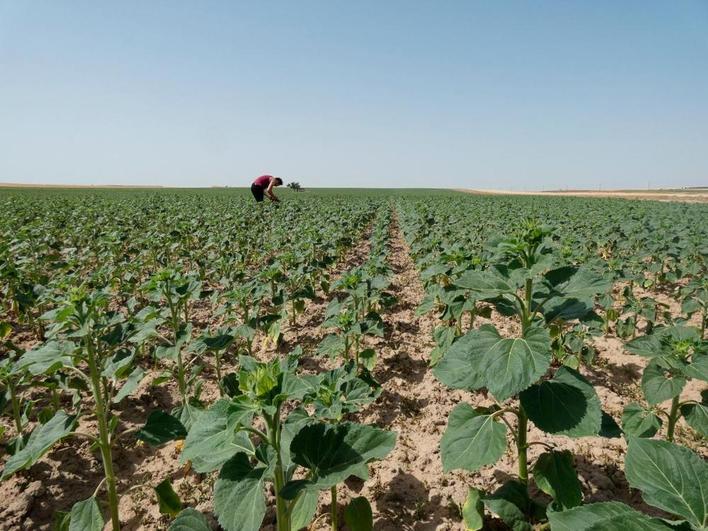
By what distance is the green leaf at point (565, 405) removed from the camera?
1.91m

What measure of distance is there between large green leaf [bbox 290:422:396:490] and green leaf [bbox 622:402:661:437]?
6.70 ft

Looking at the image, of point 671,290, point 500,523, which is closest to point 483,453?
point 500,523

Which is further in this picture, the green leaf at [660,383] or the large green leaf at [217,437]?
the green leaf at [660,383]

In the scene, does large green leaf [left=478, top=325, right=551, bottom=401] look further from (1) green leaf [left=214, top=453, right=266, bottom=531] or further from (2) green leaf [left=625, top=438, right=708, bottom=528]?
(1) green leaf [left=214, top=453, right=266, bottom=531]

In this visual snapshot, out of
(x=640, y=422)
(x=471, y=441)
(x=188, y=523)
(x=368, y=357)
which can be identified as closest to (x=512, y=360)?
(x=471, y=441)

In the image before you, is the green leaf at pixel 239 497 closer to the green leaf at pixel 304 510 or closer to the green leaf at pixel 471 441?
the green leaf at pixel 304 510

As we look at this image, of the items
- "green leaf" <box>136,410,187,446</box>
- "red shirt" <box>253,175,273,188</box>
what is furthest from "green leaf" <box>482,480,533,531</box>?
"red shirt" <box>253,175,273,188</box>

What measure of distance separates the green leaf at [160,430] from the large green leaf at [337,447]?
100cm

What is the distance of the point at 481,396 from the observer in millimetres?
4598

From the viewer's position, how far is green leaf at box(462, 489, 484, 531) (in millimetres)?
2562

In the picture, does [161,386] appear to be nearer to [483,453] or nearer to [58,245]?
[483,453]

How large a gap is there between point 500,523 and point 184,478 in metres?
2.63

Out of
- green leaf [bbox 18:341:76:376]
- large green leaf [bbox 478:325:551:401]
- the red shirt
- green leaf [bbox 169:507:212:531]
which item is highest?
the red shirt

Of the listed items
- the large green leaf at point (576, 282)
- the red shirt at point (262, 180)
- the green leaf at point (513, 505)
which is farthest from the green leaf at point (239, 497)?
the red shirt at point (262, 180)
